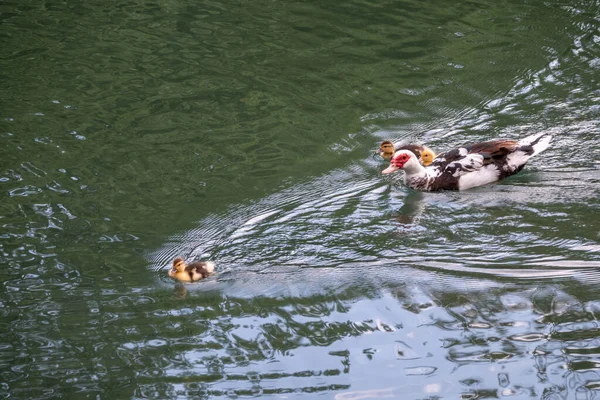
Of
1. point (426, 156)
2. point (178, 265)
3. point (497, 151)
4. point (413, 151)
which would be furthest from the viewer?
point (426, 156)

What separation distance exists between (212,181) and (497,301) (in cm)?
317

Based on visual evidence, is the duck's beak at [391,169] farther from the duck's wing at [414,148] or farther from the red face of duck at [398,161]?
the duck's wing at [414,148]

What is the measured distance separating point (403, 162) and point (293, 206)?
1.23 meters

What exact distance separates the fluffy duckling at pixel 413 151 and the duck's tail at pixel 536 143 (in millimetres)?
949

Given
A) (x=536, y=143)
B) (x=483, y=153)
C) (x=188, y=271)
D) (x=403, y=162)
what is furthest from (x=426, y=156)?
(x=188, y=271)

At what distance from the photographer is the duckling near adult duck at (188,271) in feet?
20.5

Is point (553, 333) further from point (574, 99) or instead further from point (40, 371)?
point (574, 99)

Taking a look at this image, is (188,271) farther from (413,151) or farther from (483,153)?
(483,153)

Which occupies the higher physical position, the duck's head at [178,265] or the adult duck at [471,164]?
the adult duck at [471,164]

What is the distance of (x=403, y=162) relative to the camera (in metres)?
7.89

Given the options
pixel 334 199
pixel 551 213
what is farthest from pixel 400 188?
pixel 551 213

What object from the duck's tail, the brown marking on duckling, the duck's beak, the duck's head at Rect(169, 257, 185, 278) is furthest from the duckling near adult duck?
the duck's tail

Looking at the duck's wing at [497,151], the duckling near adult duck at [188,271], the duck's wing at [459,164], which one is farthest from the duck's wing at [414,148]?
the duckling near adult duck at [188,271]

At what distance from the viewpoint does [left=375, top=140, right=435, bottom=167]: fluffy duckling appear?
27.6 feet
